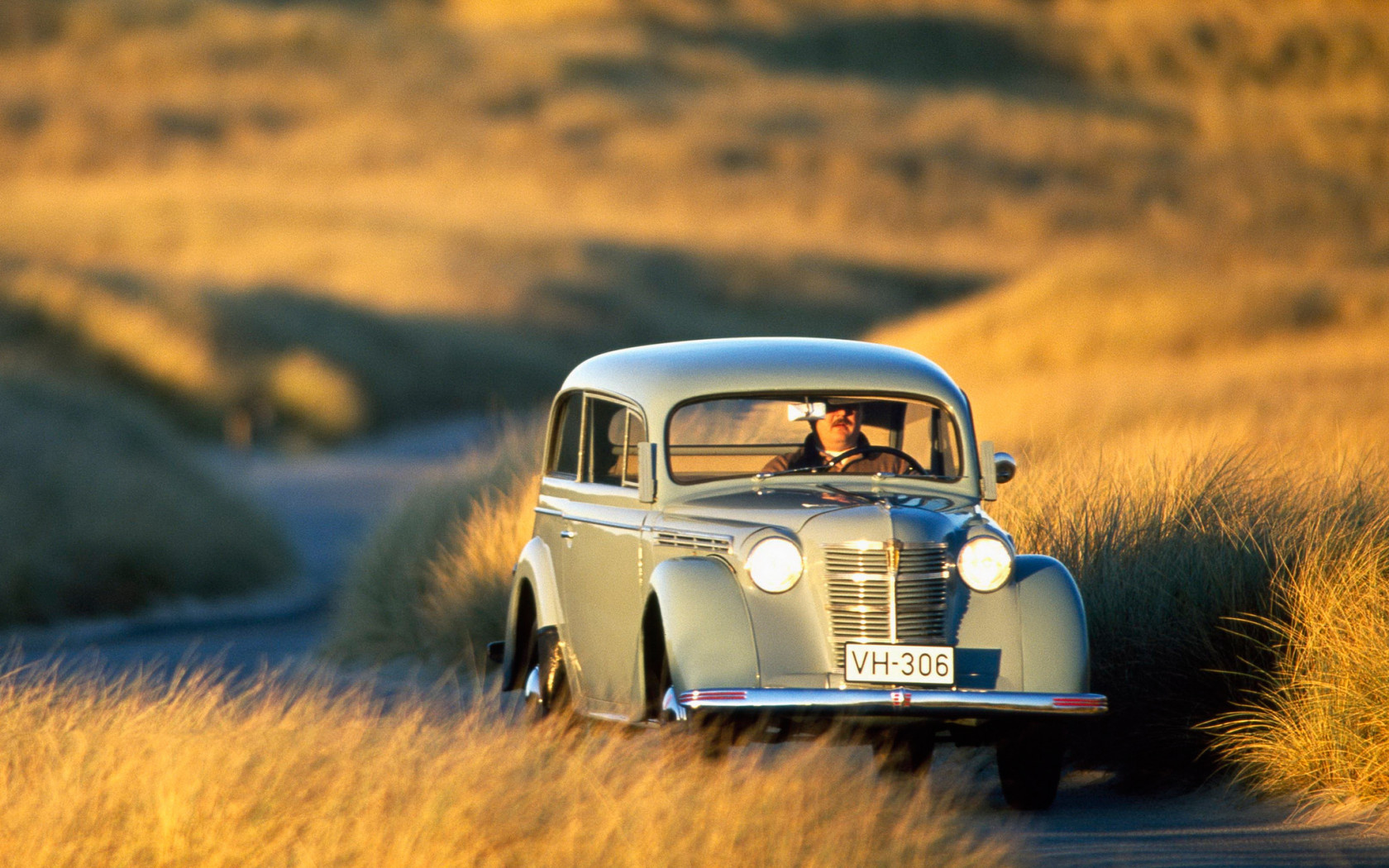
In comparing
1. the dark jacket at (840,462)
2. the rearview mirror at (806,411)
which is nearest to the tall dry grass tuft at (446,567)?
the dark jacket at (840,462)

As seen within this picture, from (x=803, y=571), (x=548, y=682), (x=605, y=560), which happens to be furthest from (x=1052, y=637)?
(x=548, y=682)

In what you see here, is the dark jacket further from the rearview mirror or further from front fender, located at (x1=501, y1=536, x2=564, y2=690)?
front fender, located at (x1=501, y1=536, x2=564, y2=690)

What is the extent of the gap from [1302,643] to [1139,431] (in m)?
6.98

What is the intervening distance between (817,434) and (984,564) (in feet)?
4.54

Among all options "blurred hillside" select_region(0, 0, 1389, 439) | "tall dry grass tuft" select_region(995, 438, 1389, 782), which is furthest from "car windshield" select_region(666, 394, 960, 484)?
"blurred hillside" select_region(0, 0, 1389, 439)

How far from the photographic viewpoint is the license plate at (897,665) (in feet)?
23.9

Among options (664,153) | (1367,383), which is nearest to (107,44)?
(664,153)

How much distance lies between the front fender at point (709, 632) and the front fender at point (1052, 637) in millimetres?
1027

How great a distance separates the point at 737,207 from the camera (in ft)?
335

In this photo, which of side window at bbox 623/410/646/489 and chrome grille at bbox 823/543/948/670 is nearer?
chrome grille at bbox 823/543/948/670

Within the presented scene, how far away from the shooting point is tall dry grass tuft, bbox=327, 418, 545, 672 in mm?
12766

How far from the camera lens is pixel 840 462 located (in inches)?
332

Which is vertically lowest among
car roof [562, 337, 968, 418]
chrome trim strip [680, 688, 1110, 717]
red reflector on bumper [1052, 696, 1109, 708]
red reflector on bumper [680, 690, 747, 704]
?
red reflector on bumper [1052, 696, 1109, 708]

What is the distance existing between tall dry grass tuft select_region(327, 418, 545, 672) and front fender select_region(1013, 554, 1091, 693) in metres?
5.51
